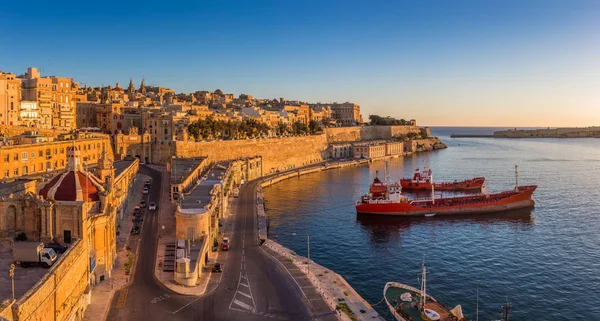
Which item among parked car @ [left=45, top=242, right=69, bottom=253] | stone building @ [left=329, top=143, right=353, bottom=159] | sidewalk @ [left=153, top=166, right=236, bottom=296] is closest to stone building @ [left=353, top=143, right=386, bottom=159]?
stone building @ [left=329, top=143, right=353, bottom=159]

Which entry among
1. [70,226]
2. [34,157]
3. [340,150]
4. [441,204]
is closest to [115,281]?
[70,226]

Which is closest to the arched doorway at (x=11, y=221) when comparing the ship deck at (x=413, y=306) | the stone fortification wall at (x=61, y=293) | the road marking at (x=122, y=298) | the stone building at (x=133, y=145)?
the stone fortification wall at (x=61, y=293)

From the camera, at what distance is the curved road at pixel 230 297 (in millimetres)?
21547

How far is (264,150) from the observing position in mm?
87562

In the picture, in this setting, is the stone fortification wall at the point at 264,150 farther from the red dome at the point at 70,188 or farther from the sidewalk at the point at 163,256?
the red dome at the point at 70,188

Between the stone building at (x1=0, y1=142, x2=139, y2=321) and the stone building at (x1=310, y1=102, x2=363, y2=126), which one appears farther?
the stone building at (x1=310, y1=102, x2=363, y2=126)

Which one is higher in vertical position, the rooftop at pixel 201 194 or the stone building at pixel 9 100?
the stone building at pixel 9 100

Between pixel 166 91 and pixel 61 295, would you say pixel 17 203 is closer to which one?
pixel 61 295

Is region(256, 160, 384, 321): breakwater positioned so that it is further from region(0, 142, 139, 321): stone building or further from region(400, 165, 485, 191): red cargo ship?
region(400, 165, 485, 191): red cargo ship

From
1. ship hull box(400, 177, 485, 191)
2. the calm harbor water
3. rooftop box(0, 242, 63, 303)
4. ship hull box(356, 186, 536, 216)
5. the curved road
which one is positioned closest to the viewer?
rooftop box(0, 242, 63, 303)

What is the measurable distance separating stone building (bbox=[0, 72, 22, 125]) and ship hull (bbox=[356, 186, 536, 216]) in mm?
46942

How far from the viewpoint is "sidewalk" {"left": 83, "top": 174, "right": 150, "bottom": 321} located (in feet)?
68.9

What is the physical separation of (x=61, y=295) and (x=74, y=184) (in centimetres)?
891

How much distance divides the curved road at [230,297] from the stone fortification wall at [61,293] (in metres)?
1.97
